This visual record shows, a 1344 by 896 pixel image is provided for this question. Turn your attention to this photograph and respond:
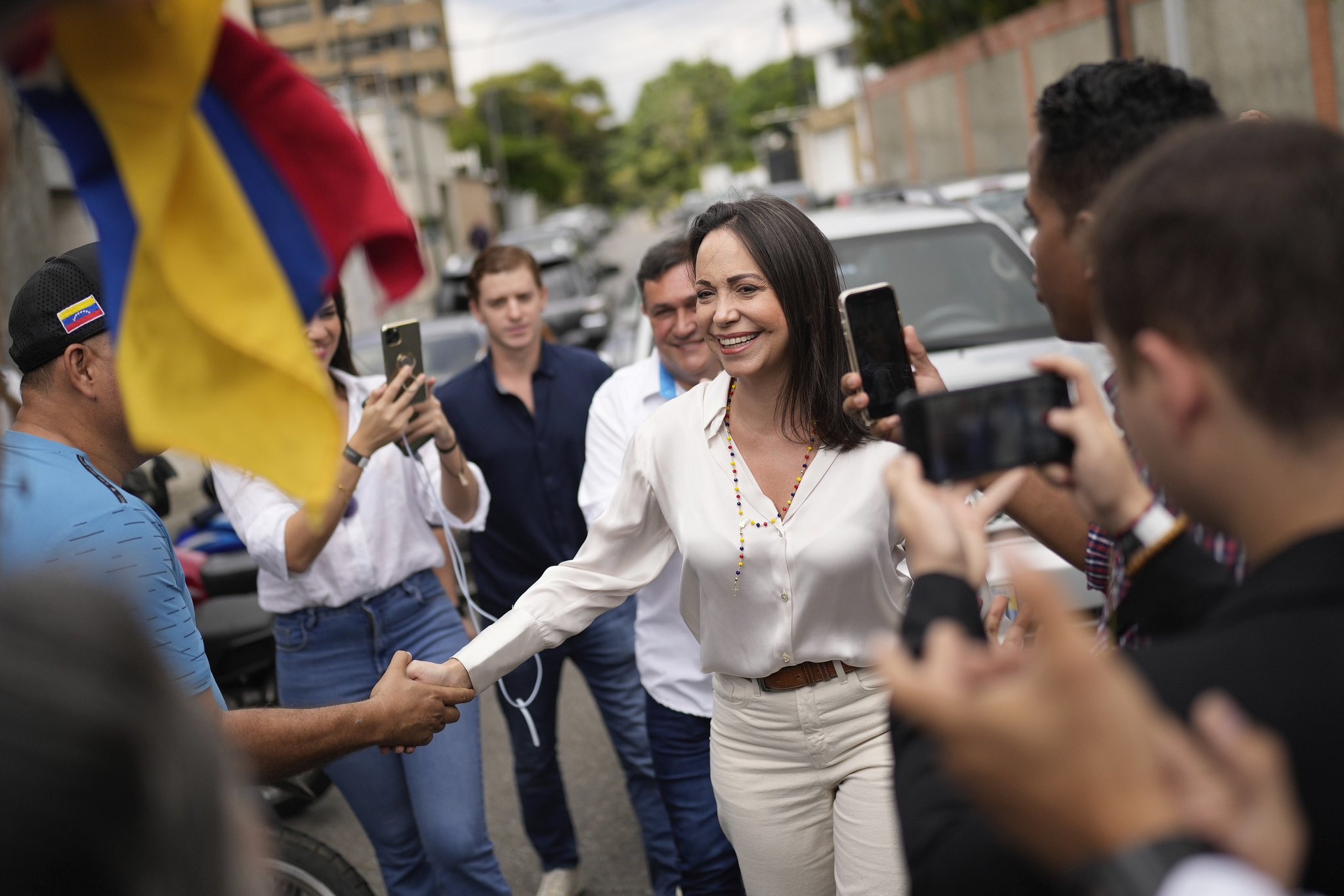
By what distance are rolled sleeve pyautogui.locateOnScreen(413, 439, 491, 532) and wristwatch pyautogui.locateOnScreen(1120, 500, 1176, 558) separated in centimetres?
269

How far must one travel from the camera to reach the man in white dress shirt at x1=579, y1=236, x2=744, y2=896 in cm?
374

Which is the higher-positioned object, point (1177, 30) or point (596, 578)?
point (1177, 30)

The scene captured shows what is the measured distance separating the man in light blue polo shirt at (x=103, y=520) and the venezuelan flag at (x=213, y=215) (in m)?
0.82

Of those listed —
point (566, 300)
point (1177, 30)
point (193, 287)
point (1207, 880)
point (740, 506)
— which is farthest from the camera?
point (566, 300)

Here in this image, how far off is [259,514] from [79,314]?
119 centimetres

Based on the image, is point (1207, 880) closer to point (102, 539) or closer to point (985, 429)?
point (985, 429)

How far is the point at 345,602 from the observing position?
384cm

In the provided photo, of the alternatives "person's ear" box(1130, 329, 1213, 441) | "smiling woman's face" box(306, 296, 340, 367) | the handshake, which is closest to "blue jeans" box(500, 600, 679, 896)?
"smiling woman's face" box(306, 296, 340, 367)

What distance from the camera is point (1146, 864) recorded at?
1.08m

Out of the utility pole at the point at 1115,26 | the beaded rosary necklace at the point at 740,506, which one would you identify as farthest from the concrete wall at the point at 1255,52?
the beaded rosary necklace at the point at 740,506

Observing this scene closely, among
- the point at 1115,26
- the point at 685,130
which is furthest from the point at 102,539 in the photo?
the point at 685,130

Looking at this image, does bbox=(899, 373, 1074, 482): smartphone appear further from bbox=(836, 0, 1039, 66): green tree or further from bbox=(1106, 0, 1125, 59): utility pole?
bbox=(836, 0, 1039, 66): green tree

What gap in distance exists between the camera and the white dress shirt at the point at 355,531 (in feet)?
12.5

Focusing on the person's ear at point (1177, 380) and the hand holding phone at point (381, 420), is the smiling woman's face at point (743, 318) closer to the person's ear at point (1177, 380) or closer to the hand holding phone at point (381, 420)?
the hand holding phone at point (381, 420)
